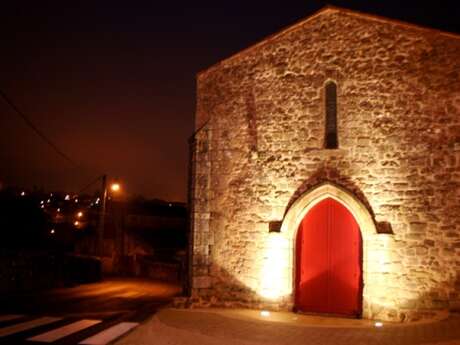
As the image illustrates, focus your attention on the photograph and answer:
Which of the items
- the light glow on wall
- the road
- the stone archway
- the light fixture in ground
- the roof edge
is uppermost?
the roof edge

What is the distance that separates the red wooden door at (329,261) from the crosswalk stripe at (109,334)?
3775 millimetres

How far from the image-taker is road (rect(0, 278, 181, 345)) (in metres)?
7.46

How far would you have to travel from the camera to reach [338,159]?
1006cm

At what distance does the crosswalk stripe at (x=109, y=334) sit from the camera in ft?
23.2

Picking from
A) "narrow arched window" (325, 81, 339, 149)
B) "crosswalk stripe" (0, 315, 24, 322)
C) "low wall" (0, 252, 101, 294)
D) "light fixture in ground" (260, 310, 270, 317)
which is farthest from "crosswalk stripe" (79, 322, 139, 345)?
"low wall" (0, 252, 101, 294)

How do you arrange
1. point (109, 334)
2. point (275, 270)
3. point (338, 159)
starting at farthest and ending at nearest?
1. point (275, 270)
2. point (338, 159)
3. point (109, 334)

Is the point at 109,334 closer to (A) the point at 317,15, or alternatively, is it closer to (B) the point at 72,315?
(B) the point at 72,315

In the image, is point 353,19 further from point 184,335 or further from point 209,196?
point 184,335

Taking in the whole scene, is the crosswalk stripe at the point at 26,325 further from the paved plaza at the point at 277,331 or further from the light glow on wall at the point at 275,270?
the light glow on wall at the point at 275,270

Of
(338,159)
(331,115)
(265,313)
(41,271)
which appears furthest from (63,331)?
(41,271)

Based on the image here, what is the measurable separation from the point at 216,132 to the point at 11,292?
337 inches

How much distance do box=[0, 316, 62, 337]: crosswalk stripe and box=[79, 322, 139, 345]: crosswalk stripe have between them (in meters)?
1.35

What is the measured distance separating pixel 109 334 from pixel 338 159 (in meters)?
5.70

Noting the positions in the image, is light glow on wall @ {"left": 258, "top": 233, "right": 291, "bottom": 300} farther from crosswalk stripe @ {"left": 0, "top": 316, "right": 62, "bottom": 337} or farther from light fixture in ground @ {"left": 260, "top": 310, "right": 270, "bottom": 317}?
crosswalk stripe @ {"left": 0, "top": 316, "right": 62, "bottom": 337}
